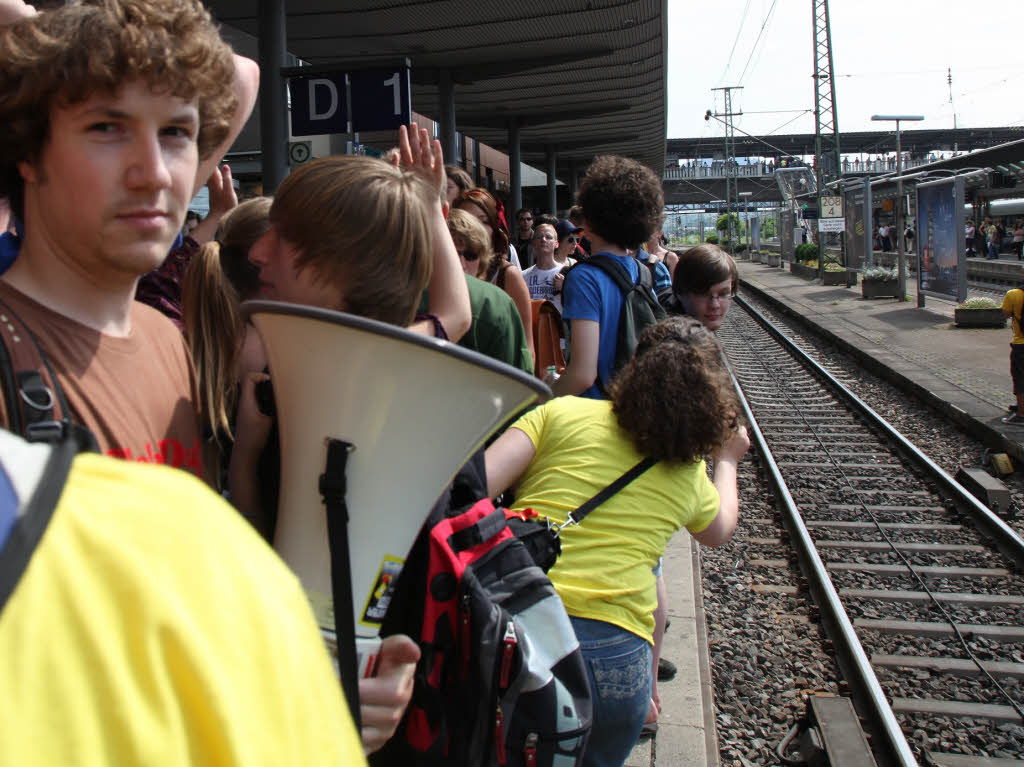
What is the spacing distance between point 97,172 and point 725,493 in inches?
85.3

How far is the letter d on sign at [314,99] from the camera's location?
23.9 feet

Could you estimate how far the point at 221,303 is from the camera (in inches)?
81.1

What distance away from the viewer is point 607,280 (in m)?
3.67

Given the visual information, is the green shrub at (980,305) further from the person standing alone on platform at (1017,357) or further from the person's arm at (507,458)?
the person's arm at (507,458)

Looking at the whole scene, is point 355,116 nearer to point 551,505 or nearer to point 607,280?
point 607,280

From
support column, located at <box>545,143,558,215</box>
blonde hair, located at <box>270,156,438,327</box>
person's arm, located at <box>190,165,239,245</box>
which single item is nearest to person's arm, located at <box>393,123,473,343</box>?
blonde hair, located at <box>270,156,438,327</box>

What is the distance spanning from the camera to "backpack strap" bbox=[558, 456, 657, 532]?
2.50 m

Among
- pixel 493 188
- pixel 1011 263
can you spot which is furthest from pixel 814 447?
pixel 1011 263

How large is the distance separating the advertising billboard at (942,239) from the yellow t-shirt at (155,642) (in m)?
19.5

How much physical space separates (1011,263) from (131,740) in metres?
35.0

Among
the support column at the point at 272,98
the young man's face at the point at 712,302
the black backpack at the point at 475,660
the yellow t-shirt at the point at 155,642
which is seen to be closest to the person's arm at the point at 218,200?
the black backpack at the point at 475,660

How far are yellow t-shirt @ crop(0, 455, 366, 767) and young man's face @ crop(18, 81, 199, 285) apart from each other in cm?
88

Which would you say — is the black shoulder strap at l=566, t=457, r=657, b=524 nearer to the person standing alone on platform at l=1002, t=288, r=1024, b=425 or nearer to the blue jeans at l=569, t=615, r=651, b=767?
the blue jeans at l=569, t=615, r=651, b=767

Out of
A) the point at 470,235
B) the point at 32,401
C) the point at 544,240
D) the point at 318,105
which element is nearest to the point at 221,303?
the point at 32,401
